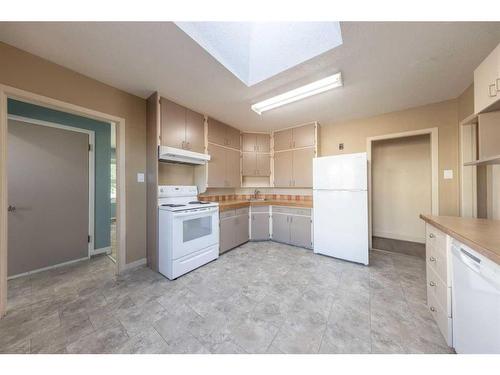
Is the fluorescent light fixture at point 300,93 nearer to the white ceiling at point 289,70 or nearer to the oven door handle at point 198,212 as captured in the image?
the white ceiling at point 289,70

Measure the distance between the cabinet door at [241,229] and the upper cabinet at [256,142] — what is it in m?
1.52

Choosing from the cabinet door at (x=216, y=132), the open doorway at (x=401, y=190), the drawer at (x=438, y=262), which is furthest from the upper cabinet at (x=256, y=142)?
the drawer at (x=438, y=262)

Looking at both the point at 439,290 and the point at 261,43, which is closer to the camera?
the point at 439,290

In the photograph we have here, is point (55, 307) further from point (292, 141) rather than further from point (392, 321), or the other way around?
point (292, 141)

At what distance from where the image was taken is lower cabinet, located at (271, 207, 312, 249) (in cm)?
305

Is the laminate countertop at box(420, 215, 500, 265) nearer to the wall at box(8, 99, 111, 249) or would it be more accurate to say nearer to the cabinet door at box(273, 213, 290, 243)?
the cabinet door at box(273, 213, 290, 243)

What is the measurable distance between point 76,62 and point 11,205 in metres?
1.90

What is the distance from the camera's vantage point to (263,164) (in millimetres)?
3824

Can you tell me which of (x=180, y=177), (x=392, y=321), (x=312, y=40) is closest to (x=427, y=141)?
(x=312, y=40)

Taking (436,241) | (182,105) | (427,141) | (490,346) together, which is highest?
(182,105)

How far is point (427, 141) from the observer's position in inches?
134

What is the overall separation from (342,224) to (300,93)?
2.00 metres

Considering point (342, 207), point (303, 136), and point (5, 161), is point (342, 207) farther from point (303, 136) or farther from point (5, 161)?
point (5, 161)

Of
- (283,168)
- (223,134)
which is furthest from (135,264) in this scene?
(283,168)
